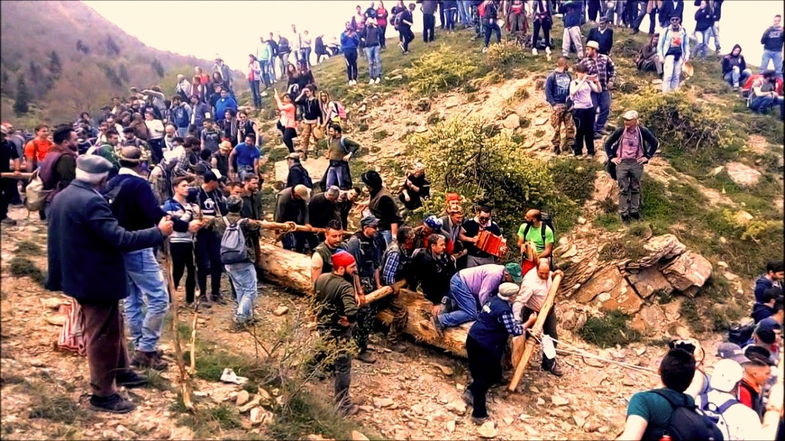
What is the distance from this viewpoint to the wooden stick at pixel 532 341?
21.4ft

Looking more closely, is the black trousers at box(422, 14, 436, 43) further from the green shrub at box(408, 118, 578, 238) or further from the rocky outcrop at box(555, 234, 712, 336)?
the rocky outcrop at box(555, 234, 712, 336)

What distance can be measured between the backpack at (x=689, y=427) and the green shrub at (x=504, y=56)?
1271 centimetres

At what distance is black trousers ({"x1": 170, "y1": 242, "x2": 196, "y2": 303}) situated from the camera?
689cm

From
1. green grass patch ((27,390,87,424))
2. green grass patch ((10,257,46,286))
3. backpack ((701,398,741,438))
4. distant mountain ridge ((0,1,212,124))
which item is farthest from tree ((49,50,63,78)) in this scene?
backpack ((701,398,741,438))

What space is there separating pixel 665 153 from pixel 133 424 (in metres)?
10.8

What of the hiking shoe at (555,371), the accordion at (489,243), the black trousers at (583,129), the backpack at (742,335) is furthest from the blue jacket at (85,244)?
the black trousers at (583,129)

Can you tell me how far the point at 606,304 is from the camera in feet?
27.5

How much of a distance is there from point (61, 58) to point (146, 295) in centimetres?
224

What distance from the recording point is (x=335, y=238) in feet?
20.5

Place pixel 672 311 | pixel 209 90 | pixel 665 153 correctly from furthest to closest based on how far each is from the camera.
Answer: pixel 209 90
pixel 665 153
pixel 672 311

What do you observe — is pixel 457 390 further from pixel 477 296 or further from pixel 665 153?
pixel 665 153

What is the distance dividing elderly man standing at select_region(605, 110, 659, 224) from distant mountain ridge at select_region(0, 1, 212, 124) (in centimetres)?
714

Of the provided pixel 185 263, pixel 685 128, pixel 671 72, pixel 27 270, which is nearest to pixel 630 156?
pixel 685 128

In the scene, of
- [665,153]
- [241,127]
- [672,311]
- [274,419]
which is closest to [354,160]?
[241,127]
